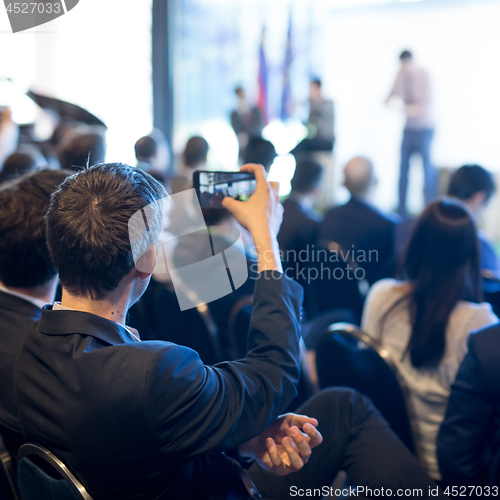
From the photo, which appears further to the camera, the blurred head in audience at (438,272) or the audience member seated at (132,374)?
the blurred head in audience at (438,272)

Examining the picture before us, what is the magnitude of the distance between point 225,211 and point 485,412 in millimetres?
761

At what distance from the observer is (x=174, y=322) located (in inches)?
52.2

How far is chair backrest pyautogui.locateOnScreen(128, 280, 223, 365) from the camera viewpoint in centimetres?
119

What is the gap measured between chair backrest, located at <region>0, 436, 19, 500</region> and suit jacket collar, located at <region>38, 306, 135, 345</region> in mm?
327

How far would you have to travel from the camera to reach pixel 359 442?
1.09m

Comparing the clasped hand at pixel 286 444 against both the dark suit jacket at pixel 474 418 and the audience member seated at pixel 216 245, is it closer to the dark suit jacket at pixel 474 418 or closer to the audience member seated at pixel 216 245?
the audience member seated at pixel 216 245

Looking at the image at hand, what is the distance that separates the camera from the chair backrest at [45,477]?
0.68 meters

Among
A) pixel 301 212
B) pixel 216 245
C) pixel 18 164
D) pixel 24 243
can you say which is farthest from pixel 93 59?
pixel 216 245

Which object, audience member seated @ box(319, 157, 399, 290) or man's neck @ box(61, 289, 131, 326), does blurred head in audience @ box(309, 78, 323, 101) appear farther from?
man's neck @ box(61, 289, 131, 326)

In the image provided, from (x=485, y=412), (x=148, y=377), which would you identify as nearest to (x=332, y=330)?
(x=485, y=412)

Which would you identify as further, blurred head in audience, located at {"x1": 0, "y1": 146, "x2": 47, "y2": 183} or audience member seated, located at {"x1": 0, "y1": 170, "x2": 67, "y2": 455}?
blurred head in audience, located at {"x1": 0, "y1": 146, "x2": 47, "y2": 183}

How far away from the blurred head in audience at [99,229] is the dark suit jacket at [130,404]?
6cm

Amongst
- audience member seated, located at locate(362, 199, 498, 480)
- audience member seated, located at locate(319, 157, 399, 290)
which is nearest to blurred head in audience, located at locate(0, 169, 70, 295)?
audience member seated, located at locate(362, 199, 498, 480)

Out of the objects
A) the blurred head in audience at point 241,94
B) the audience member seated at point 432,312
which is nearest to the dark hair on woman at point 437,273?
the audience member seated at point 432,312
